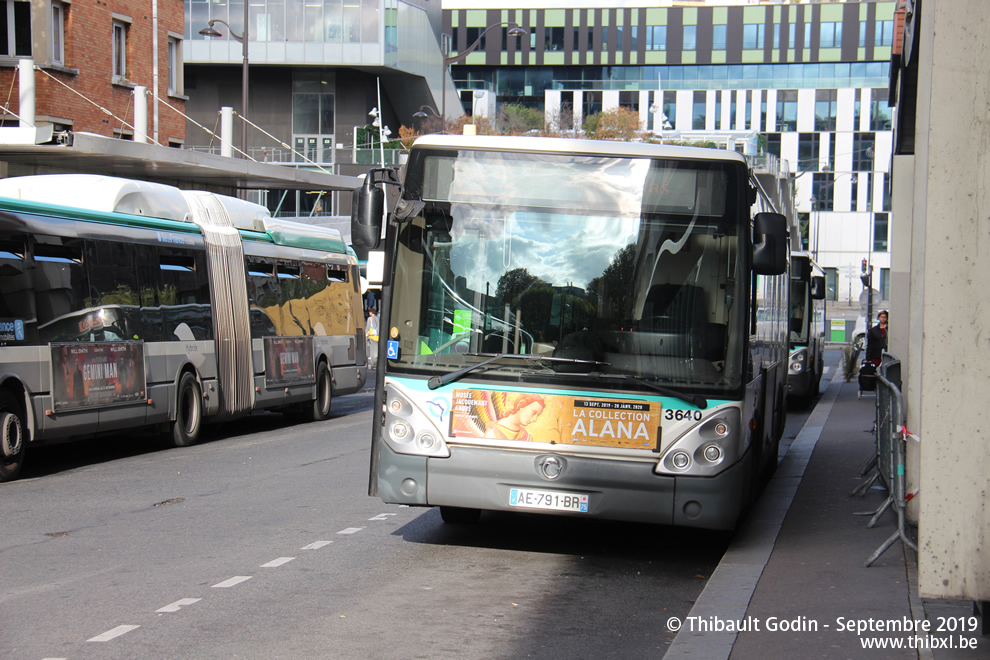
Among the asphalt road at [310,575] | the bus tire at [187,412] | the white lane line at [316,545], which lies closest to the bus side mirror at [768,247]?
the asphalt road at [310,575]

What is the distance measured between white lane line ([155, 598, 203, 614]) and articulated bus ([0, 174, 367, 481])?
6018mm

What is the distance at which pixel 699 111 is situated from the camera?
96.2 meters

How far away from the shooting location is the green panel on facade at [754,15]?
308 feet

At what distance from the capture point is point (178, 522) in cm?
935

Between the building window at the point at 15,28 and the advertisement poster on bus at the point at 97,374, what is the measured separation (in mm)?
17232

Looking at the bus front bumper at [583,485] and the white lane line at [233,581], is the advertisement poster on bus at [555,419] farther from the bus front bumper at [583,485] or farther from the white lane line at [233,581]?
the white lane line at [233,581]

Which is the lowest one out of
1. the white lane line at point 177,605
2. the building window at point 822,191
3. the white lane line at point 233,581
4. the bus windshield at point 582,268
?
the white lane line at point 233,581

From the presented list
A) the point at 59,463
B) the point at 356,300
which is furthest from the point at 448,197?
the point at 356,300

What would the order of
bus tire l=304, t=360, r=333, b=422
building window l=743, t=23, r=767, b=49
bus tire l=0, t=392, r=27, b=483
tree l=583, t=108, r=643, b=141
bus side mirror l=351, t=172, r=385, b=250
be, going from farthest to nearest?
building window l=743, t=23, r=767, b=49 < tree l=583, t=108, r=643, b=141 < bus tire l=304, t=360, r=333, b=422 < bus tire l=0, t=392, r=27, b=483 < bus side mirror l=351, t=172, r=385, b=250

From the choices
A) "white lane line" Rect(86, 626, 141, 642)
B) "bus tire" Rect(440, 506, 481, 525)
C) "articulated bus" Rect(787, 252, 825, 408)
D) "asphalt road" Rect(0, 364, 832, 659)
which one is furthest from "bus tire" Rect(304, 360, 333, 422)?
"white lane line" Rect(86, 626, 141, 642)

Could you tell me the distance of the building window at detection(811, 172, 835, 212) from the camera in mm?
95312

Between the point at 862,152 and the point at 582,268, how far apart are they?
9155 centimetres

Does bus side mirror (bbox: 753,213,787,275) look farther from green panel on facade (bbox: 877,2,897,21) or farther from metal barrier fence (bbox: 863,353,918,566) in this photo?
green panel on facade (bbox: 877,2,897,21)

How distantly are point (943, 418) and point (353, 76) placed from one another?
63.0 m
